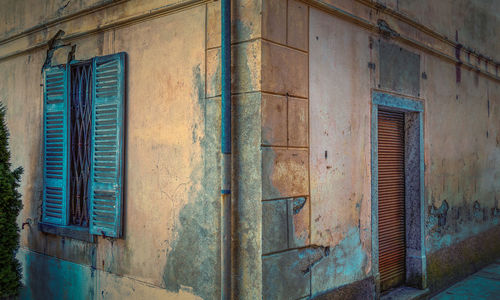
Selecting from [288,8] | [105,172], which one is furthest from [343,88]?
[105,172]

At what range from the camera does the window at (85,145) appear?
4523mm

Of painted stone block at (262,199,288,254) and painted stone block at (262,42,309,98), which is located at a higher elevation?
painted stone block at (262,42,309,98)

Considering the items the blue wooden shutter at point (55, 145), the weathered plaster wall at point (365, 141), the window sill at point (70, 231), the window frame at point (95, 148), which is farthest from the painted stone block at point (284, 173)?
the blue wooden shutter at point (55, 145)

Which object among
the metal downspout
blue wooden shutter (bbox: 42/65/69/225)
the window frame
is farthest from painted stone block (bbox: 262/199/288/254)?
blue wooden shutter (bbox: 42/65/69/225)

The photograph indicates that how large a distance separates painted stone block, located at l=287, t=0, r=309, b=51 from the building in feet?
0.07

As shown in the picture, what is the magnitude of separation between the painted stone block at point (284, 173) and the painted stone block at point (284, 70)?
54cm

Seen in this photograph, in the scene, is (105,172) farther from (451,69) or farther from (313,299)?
(451,69)

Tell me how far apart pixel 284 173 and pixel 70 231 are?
288cm

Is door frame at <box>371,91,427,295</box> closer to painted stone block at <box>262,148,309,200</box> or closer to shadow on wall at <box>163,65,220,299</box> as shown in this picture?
painted stone block at <box>262,148,309,200</box>

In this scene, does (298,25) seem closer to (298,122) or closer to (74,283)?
(298,122)

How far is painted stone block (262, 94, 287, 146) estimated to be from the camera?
11.5 ft

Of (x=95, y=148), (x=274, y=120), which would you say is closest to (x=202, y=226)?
(x=274, y=120)

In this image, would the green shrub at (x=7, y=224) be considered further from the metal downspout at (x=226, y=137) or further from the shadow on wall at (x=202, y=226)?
the metal downspout at (x=226, y=137)

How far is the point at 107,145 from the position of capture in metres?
4.60
